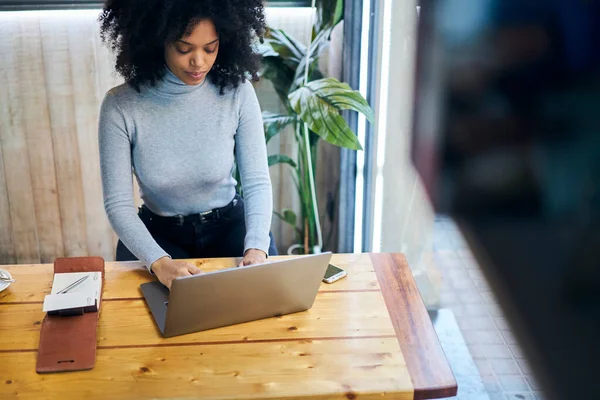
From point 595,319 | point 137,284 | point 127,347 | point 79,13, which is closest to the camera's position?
point 595,319

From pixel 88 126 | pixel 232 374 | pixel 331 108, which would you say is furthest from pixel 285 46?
pixel 232 374

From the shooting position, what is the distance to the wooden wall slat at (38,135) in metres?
2.72

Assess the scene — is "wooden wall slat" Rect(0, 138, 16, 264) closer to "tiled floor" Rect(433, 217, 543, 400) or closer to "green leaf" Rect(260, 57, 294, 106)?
"green leaf" Rect(260, 57, 294, 106)

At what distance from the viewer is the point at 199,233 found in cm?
182

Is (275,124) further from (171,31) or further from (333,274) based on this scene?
(333,274)

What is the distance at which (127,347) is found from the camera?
3.96 feet

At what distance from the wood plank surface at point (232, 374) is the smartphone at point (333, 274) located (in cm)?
25

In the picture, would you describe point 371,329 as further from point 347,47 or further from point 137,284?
point 347,47

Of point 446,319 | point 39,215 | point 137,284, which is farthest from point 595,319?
point 39,215

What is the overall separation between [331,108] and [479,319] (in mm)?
943

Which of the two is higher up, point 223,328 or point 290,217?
point 223,328

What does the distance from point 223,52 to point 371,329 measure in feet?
2.92

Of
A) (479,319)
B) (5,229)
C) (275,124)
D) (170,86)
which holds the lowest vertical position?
(5,229)

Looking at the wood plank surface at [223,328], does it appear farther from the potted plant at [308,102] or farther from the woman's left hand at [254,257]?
the potted plant at [308,102]
